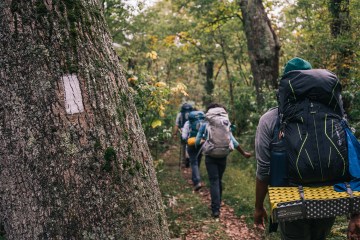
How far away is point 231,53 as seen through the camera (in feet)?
59.3

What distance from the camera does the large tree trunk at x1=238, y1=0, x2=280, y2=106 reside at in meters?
8.16

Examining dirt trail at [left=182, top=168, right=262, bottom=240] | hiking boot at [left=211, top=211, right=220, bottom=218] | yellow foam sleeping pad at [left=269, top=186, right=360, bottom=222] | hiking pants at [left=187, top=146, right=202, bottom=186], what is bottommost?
dirt trail at [left=182, top=168, right=262, bottom=240]

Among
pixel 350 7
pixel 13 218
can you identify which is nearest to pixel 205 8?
pixel 350 7

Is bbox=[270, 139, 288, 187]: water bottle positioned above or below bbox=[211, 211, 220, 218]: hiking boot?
above

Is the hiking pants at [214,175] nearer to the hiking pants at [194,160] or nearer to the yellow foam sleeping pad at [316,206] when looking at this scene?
the hiking pants at [194,160]

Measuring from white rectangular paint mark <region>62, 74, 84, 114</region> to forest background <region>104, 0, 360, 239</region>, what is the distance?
3258 mm

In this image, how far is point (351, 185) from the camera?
2.63 m

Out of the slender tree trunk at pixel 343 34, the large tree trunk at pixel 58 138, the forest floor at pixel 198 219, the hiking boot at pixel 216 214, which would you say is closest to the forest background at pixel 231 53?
the slender tree trunk at pixel 343 34

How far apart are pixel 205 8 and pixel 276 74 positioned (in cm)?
585

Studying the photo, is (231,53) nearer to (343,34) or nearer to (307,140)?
(343,34)

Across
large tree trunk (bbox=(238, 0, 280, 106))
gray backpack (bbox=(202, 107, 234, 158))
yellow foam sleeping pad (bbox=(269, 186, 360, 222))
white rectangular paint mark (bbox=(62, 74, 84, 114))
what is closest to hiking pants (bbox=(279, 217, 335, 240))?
yellow foam sleeping pad (bbox=(269, 186, 360, 222))

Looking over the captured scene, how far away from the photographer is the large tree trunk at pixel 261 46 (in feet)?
26.8

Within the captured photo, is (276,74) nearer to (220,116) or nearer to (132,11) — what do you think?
(220,116)

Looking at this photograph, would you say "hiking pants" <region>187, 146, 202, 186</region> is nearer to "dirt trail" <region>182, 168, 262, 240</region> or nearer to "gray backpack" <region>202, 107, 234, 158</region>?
"dirt trail" <region>182, 168, 262, 240</region>
